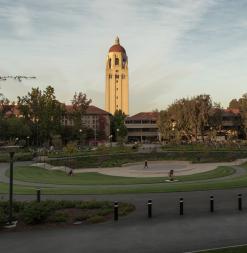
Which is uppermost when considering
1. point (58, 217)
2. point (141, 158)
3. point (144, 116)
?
point (144, 116)

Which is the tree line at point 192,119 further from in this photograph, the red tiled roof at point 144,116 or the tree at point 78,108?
the red tiled roof at point 144,116

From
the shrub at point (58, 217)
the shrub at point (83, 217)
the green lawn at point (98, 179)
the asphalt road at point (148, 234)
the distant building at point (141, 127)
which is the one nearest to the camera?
the asphalt road at point (148, 234)

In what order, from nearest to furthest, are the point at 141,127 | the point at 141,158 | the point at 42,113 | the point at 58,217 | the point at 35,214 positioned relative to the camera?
the point at 35,214
the point at 58,217
the point at 141,158
the point at 42,113
the point at 141,127

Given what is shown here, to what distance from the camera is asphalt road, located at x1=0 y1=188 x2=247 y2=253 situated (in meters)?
13.1

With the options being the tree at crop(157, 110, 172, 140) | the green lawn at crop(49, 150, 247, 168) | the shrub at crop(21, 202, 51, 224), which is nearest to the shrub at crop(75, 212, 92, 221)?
the shrub at crop(21, 202, 51, 224)

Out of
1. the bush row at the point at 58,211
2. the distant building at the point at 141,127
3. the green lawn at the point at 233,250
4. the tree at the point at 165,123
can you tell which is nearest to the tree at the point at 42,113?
the tree at the point at 165,123

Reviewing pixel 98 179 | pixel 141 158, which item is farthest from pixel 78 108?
pixel 98 179

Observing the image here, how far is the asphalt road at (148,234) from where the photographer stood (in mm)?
13117

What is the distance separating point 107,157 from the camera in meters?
70.9

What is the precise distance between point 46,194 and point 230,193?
446 inches

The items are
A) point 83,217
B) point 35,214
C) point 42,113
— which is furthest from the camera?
point 42,113

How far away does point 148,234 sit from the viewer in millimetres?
14766

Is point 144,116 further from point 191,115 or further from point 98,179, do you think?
point 98,179

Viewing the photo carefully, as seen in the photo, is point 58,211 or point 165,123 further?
point 165,123
